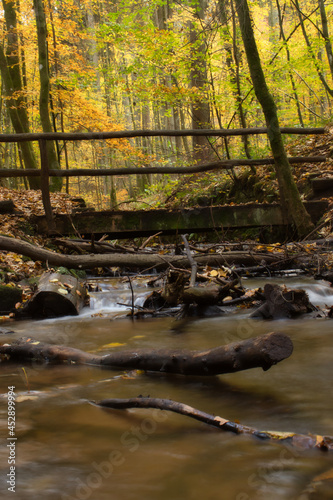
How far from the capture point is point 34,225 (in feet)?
26.0

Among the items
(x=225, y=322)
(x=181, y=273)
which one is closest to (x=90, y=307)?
(x=181, y=273)

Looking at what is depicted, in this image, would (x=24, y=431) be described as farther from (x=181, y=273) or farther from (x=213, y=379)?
(x=181, y=273)

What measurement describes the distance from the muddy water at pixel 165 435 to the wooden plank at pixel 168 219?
188 inches

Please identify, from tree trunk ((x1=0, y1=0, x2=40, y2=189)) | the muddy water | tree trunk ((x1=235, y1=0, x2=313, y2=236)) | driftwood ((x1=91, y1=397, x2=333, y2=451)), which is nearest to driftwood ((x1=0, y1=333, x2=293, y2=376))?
the muddy water

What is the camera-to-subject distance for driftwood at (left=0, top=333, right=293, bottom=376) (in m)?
2.03

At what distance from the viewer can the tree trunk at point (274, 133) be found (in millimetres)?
7047

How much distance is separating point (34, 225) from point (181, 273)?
440 cm

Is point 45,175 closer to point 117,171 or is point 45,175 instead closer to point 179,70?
point 117,171

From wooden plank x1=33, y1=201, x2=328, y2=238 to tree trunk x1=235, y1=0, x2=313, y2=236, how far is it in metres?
0.43

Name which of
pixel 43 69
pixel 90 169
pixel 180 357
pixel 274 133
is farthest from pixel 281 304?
pixel 43 69

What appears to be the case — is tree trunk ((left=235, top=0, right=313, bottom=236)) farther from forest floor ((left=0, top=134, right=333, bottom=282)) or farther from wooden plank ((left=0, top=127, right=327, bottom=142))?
forest floor ((left=0, top=134, right=333, bottom=282))

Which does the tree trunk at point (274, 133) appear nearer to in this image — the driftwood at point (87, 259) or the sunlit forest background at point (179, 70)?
the sunlit forest background at point (179, 70)

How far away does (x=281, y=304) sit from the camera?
428cm

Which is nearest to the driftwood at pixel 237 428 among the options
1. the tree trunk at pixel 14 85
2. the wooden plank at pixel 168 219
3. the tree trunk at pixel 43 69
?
the wooden plank at pixel 168 219
